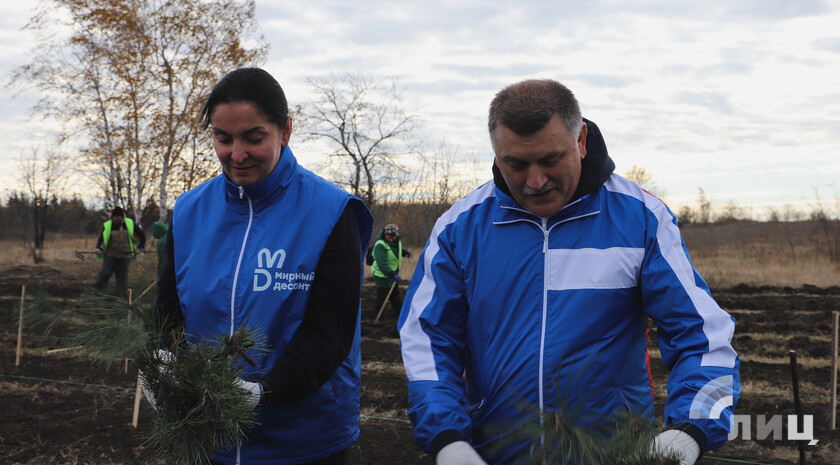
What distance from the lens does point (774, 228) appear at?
131 ft

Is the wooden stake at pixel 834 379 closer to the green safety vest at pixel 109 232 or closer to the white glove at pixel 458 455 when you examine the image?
the white glove at pixel 458 455

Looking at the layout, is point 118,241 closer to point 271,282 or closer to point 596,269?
point 271,282

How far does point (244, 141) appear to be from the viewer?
183 centimetres

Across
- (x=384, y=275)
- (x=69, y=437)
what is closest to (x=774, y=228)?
(x=384, y=275)

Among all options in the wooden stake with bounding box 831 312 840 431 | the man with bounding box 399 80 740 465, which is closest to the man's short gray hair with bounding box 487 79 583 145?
the man with bounding box 399 80 740 465

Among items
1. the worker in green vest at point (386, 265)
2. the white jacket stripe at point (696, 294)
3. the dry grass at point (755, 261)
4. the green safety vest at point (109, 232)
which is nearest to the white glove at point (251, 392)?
the white jacket stripe at point (696, 294)

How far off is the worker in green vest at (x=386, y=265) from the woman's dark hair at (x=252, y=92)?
8.97 m

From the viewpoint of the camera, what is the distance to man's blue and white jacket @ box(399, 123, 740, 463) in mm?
1504

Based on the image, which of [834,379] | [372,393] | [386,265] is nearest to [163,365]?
[372,393]

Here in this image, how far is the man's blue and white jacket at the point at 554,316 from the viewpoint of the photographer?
1504 mm

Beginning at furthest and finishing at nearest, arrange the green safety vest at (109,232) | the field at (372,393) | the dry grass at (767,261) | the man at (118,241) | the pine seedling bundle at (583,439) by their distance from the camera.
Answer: the dry grass at (767,261) < the green safety vest at (109,232) < the man at (118,241) < the field at (372,393) < the pine seedling bundle at (583,439)

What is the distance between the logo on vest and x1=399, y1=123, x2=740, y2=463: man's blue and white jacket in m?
0.31

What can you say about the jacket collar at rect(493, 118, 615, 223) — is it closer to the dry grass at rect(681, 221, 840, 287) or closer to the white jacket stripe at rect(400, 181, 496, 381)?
the white jacket stripe at rect(400, 181, 496, 381)

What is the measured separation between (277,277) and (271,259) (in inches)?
2.1
